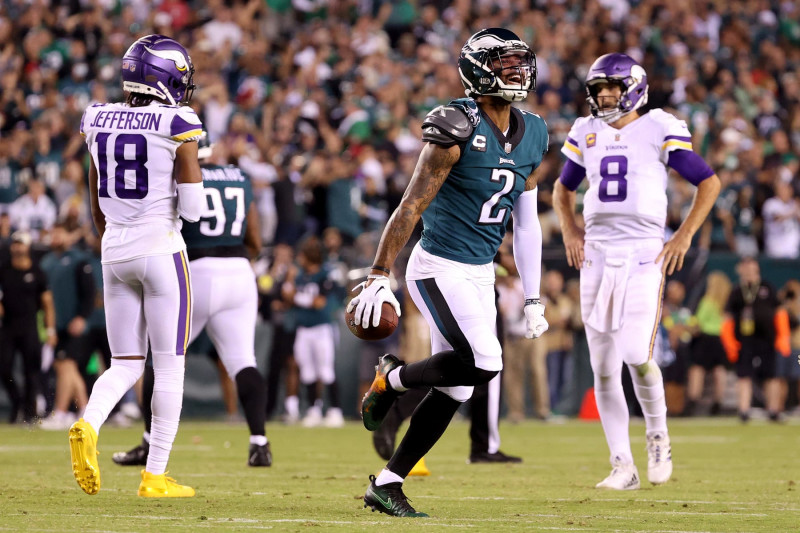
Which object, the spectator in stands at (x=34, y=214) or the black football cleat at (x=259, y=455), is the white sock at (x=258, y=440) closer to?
the black football cleat at (x=259, y=455)

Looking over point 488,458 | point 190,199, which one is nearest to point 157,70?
point 190,199

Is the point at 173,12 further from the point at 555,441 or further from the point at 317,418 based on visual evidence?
the point at 555,441

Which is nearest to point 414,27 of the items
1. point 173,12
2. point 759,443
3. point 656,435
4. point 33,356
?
point 173,12

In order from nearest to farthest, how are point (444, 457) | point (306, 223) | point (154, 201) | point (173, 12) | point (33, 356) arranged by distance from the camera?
point (154, 201) → point (444, 457) → point (33, 356) → point (306, 223) → point (173, 12)

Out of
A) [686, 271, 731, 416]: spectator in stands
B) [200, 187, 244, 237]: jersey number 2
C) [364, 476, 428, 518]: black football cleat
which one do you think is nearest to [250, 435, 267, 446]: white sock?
[200, 187, 244, 237]: jersey number 2

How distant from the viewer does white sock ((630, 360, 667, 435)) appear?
24.9 ft

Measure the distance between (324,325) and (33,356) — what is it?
10.4ft

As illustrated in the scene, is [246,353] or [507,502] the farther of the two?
[246,353]

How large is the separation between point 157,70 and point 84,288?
26.9 ft

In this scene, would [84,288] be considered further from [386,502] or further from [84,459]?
[386,502]

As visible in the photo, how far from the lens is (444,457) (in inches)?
404

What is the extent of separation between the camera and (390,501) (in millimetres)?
5867

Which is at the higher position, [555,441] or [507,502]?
[507,502]

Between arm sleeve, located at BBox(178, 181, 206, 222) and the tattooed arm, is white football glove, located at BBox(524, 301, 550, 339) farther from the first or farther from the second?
arm sleeve, located at BBox(178, 181, 206, 222)
